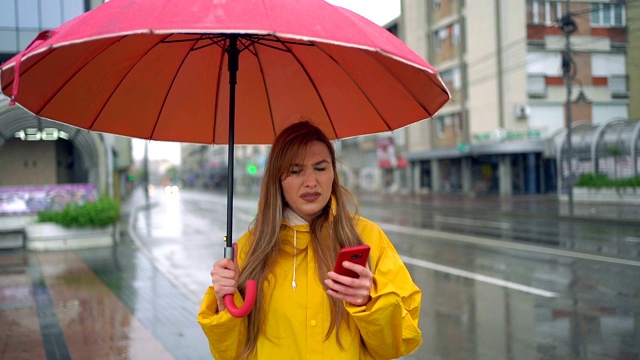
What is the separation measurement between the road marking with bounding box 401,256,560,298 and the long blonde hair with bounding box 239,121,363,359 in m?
6.85

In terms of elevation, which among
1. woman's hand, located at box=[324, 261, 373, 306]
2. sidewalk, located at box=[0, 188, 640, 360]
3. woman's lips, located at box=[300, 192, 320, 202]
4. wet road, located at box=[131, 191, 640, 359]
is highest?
woman's lips, located at box=[300, 192, 320, 202]

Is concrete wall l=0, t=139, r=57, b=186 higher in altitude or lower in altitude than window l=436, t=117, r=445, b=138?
lower

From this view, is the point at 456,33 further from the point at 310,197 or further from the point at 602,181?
the point at 310,197

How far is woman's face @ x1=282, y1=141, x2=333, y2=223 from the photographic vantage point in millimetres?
2320

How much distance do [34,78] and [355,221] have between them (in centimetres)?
150

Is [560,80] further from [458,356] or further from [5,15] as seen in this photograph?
[458,356]

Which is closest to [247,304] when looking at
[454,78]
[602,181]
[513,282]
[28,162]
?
[513,282]

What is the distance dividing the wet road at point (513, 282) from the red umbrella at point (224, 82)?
356cm

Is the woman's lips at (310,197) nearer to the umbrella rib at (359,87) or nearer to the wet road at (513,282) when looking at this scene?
the umbrella rib at (359,87)

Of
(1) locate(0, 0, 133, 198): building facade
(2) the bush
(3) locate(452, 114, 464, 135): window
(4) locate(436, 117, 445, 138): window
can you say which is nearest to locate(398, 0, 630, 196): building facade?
(3) locate(452, 114, 464, 135): window

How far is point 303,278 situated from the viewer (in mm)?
2270

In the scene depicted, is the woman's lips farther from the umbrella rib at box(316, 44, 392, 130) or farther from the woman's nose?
the umbrella rib at box(316, 44, 392, 130)

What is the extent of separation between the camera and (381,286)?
207 centimetres

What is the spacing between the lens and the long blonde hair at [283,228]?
2266 mm
